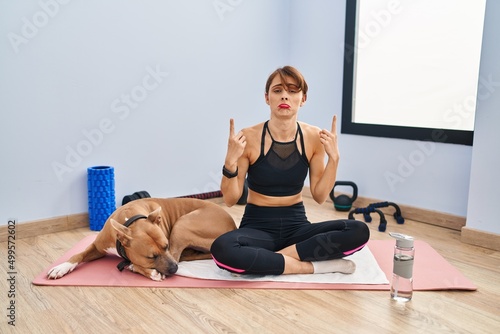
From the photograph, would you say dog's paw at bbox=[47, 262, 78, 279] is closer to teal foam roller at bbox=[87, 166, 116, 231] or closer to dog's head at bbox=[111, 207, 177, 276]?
dog's head at bbox=[111, 207, 177, 276]

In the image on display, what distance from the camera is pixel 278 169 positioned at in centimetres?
206

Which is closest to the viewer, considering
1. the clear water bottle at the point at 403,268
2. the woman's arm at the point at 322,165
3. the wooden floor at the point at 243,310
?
the wooden floor at the point at 243,310

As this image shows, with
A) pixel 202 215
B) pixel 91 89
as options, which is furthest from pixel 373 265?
pixel 91 89

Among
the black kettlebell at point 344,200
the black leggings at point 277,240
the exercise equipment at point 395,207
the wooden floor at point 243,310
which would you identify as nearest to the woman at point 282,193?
the black leggings at point 277,240

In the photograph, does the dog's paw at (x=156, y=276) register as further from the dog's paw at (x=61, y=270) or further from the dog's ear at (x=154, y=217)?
the dog's paw at (x=61, y=270)

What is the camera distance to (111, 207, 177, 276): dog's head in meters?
1.91

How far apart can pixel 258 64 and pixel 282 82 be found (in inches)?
68.4

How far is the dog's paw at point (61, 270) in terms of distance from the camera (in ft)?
6.42

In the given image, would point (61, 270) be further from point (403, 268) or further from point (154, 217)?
point (403, 268)

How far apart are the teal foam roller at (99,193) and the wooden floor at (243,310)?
2.40 ft

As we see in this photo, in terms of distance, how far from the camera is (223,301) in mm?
1765

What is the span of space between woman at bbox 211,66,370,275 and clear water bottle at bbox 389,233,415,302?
0.78 feet

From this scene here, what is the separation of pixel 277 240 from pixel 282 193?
0.22 meters

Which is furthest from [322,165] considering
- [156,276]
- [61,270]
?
[61,270]
